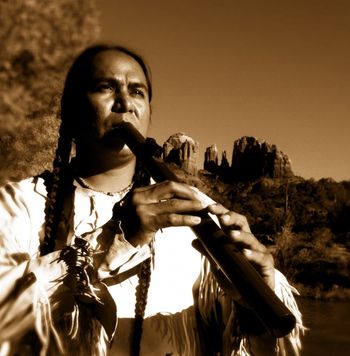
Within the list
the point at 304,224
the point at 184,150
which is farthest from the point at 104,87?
the point at 184,150

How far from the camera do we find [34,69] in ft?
22.3

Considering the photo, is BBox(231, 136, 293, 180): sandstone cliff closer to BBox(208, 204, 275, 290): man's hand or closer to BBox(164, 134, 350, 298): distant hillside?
BBox(164, 134, 350, 298): distant hillside

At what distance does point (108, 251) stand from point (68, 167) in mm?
705

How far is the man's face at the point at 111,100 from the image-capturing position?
194 centimetres

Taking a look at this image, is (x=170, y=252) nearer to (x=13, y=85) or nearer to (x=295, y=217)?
(x=13, y=85)

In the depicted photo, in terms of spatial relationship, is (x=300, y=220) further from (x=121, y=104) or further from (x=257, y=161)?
(x=121, y=104)

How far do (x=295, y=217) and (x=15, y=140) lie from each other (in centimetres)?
3412

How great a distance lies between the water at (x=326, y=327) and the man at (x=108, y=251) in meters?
11.2

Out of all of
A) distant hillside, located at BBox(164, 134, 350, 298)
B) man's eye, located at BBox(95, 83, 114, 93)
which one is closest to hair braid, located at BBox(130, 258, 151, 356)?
man's eye, located at BBox(95, 83, 114, 93)

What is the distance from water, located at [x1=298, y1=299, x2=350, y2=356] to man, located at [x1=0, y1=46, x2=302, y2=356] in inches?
442

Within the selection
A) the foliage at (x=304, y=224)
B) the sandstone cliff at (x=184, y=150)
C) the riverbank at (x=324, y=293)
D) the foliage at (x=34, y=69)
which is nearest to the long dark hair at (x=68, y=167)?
the foliage at (x=34, y=69)

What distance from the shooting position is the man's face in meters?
1.94

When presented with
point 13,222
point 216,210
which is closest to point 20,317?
point 13,222

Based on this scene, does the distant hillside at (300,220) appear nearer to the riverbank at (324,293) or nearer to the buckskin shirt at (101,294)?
the riverbank at (324,293)
